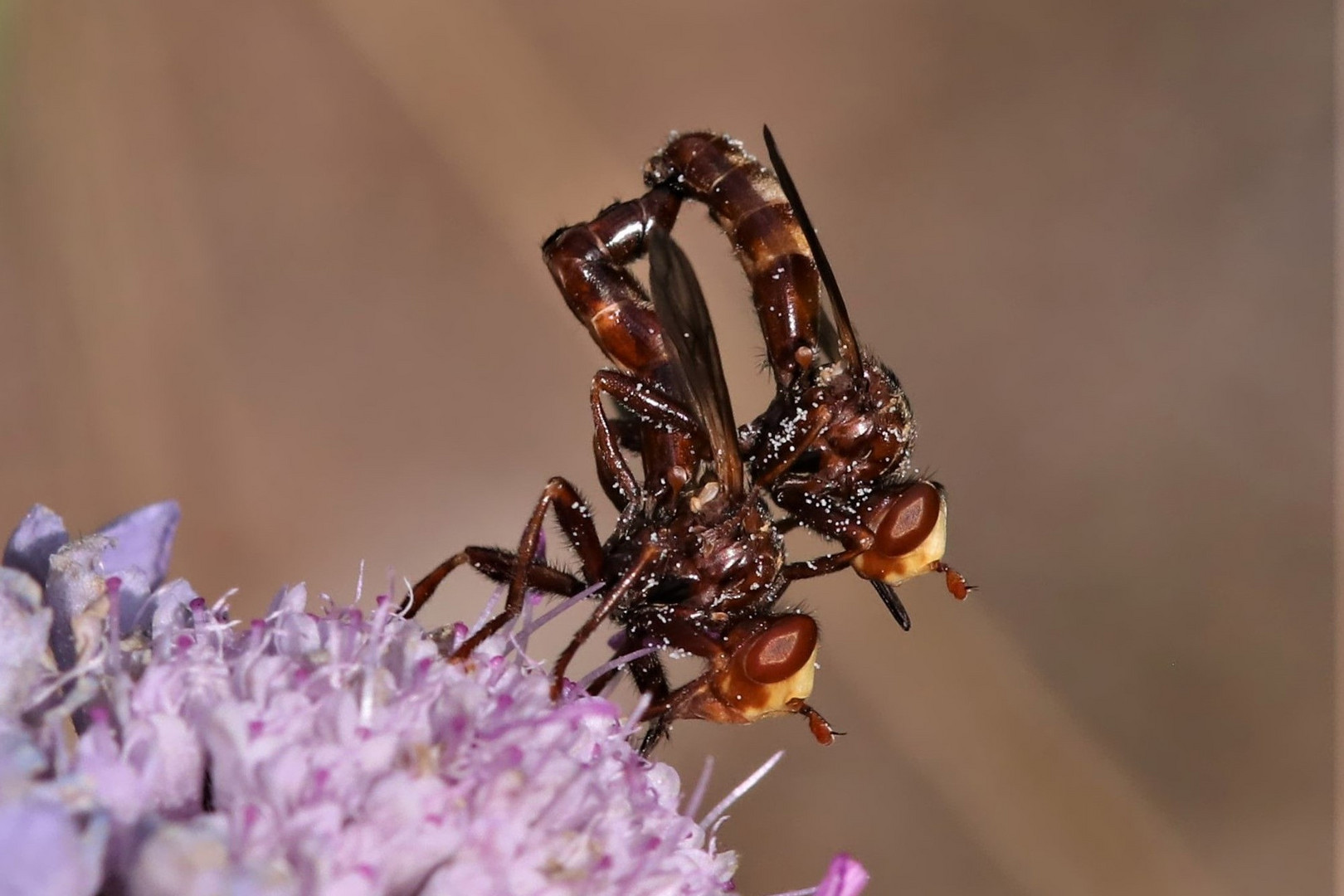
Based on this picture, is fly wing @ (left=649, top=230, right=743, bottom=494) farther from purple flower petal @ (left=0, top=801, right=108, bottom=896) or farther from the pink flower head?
purple flower petal @ (left=0, top=801, right=108, bottom=896)

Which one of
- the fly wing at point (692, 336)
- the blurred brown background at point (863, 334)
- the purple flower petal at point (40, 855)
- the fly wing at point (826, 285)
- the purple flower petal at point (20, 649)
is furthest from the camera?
the blurred brown background at point (863, 334)

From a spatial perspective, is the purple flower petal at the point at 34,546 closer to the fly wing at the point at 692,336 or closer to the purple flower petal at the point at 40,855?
the purple flower petal at the point at 40,855

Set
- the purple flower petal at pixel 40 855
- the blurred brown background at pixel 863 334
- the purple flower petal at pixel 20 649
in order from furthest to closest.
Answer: the blurred brown background at pixel 863 334, the purple flower petal at pixel 20 649, the purple flower petal at pixel 40 855

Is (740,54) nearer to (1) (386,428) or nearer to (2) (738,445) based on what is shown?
(1) (386,428)

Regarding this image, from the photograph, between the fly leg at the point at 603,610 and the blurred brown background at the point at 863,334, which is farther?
the blurred brown background at the point at 863,334

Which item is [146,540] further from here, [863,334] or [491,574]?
[863,334]

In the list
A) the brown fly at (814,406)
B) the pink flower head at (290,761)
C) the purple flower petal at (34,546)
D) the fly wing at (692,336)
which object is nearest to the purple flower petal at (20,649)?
the pink flower head at (290,761)

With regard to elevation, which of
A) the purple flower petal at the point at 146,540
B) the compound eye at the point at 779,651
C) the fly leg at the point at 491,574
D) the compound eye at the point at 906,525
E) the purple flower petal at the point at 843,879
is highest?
the purple flower petal at the point at 146,540

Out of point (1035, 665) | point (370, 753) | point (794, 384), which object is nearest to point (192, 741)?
point (370, 753)
